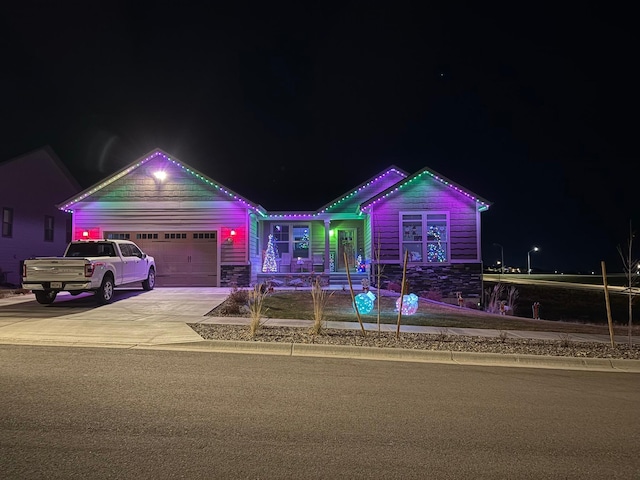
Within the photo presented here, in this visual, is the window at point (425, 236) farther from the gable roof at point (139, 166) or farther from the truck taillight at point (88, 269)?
the truck taillight at point (88, 269)

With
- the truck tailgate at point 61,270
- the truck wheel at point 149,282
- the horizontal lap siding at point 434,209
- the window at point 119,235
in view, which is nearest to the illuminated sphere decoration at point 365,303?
the horizontal lap siding at point 434,209

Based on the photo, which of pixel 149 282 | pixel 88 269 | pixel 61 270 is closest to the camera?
pixel 61 270

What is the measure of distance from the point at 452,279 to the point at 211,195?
36.9 ft

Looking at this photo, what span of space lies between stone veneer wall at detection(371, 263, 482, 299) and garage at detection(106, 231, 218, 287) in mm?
7226

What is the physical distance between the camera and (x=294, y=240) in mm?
23391

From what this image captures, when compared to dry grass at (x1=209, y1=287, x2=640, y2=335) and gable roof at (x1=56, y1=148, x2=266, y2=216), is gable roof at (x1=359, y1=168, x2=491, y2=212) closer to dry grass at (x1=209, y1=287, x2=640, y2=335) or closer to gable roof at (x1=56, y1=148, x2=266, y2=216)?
dry grass at (x1=209, y1=287, x2=640, y2=335)

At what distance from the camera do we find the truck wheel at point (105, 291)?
13586 mm

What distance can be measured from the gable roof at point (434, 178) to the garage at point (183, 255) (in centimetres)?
706

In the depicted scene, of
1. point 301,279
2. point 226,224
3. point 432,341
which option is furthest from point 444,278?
point 432,341

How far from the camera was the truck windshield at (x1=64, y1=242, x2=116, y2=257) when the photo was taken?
1479 centimetres

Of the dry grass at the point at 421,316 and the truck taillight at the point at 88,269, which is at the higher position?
the truck taillight at the point at 88,269

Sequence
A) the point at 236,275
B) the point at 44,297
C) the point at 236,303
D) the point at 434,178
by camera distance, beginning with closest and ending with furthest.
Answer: the point at 236,303 → the point at 44,297 → the point at 236,275 → the point at 434,178

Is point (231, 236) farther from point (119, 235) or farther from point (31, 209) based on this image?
point (31, 209)

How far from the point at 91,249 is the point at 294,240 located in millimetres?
10476
